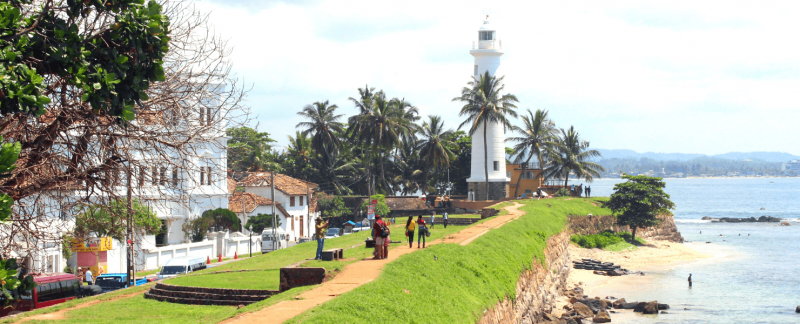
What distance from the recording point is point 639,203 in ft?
182

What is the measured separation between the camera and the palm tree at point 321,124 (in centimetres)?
6888

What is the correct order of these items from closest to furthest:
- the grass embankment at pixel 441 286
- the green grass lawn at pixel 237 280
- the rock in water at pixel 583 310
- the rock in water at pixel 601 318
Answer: the grass embankment at pixel 441 286, the green grass lawn at pixel 237 280, the rock in water at pixel 601 318, the rock in water at pixel 583 310

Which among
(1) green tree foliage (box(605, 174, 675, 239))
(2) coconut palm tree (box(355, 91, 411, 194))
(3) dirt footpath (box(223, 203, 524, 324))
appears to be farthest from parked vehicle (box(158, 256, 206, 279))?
(1) green tree foliage (box(605, 174, 675, 239))

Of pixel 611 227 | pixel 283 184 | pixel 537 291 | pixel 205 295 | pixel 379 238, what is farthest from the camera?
pixel 283 184

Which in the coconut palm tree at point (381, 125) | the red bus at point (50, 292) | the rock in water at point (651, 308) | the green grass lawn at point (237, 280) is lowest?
the rock in water at point (651, 308)

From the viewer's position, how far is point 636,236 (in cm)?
5956

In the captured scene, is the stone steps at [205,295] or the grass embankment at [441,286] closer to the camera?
the grass embankment at [441,286]

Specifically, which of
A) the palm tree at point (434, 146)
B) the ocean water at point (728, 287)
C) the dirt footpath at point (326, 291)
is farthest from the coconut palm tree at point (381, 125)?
the dirt footpath at point (326, 291)

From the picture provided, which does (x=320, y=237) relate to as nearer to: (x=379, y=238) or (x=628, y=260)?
(x=379, y=238)

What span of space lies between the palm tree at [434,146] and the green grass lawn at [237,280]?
4511 cm

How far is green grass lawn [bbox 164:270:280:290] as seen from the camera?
19672 mm

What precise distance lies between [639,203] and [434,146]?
21613 mm

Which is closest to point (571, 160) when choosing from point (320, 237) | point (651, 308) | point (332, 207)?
point (332, 207)

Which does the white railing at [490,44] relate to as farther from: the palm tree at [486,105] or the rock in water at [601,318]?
the rock in water at [601,318]
